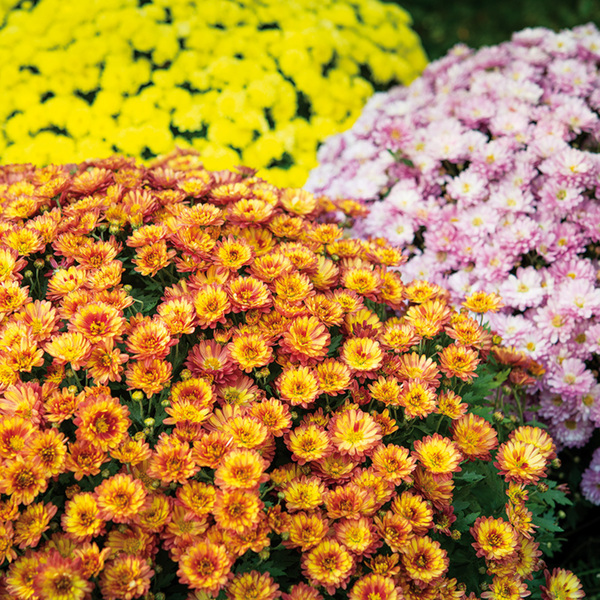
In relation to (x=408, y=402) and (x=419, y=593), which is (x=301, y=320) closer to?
(x=408, y=402)

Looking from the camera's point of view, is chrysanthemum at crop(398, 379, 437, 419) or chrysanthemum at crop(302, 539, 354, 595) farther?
chrysanthemum at crop(398, 379, 437, 419)

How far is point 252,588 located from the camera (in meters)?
1.15

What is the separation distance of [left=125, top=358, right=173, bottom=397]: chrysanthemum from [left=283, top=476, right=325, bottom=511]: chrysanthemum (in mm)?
364

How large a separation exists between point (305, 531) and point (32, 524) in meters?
0.55

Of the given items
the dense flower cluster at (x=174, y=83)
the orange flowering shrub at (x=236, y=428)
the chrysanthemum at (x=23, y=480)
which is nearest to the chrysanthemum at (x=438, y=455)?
the orange flowering shrub at (x=236, y=428)

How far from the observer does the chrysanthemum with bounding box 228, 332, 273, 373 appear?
4.48ft

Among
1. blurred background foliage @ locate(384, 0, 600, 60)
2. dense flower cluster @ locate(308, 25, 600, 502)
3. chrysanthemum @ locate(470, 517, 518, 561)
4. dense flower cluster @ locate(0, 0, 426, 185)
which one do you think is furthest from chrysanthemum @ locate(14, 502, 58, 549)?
blurred background foliage @ locate(384, 0, 600, 60)

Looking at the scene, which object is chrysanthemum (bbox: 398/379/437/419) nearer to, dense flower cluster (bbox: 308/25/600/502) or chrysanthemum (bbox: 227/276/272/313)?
chrysanthemum (bbox: 227/276/272/313)

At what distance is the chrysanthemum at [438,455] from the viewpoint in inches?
52.4

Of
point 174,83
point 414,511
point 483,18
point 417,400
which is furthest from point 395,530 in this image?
point 483,18

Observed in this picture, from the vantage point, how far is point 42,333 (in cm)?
141

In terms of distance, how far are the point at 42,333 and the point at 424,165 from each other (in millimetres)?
1879

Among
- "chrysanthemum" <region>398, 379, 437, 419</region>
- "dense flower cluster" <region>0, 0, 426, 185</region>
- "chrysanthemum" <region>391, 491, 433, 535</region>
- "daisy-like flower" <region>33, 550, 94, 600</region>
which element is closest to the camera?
"daisy-like flower" <region>33, 550, 94, 600</region>

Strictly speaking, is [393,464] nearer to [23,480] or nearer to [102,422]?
[102,422]
